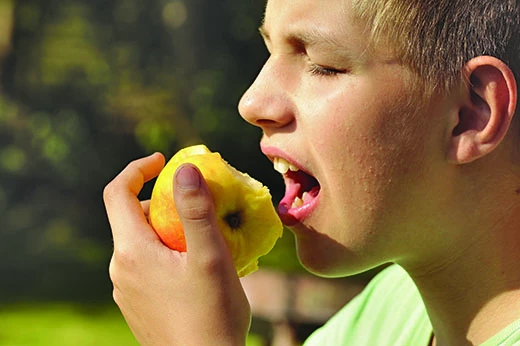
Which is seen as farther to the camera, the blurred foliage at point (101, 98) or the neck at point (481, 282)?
the blurred foliage at point (101, 98)

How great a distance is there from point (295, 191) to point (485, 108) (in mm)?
399

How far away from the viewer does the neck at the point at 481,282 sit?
5.40 ft

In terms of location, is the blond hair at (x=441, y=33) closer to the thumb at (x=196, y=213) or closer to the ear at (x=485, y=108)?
the ear at (x=485, y=108)

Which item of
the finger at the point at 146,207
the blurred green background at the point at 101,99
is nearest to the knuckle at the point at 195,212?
the finger at the point at 146,207

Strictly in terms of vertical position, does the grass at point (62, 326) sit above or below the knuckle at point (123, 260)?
below

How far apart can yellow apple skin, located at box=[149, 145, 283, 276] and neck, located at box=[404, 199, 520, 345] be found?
0.33 metres

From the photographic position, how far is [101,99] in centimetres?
889

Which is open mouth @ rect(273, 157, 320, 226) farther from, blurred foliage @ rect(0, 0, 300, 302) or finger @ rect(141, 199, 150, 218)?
blurred foliage @ rect(0, 0, 300, 302)

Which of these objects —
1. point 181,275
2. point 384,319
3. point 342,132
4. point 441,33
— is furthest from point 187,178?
point 384,319

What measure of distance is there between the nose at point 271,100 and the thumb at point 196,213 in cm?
19

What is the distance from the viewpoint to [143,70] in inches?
360

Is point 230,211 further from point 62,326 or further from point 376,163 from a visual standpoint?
point 62,326

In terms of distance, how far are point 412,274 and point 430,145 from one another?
0.32 metres

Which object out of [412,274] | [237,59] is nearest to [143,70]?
[237,59]
